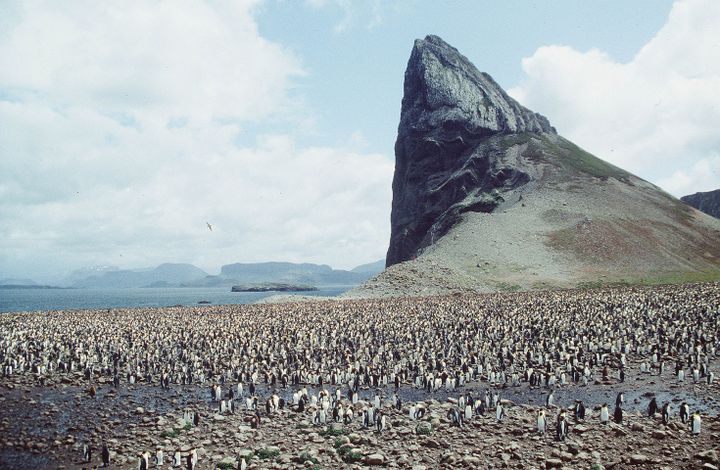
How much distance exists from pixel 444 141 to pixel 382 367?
370 ft

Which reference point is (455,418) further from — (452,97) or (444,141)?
(452,97)

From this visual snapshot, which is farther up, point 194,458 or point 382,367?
point 382,367

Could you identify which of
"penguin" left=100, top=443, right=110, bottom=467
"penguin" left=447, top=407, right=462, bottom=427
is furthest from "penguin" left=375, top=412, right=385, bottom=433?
"penguin" left=100, top=443, right=110, bottom=467

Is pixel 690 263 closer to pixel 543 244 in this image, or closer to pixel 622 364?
pixel 543 244

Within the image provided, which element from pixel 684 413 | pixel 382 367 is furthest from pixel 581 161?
pixel 684 413

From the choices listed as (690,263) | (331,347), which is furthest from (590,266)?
(331,347)

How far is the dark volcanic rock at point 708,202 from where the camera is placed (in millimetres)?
167775

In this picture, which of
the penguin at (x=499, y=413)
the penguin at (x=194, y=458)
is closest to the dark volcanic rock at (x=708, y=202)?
the penguin at (x=499, y=413)

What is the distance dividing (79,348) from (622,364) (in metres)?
31.1

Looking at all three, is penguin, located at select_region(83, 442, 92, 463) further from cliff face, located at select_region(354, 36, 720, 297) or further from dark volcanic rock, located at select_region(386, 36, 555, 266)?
dark volcanic rock, located at select_region(386, 36, 555, 266)

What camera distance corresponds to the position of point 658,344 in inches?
1013

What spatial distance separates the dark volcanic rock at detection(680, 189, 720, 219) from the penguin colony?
157m

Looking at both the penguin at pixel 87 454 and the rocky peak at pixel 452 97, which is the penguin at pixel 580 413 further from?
the rocky peak at pixel 452 97

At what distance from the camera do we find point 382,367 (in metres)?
23.4
